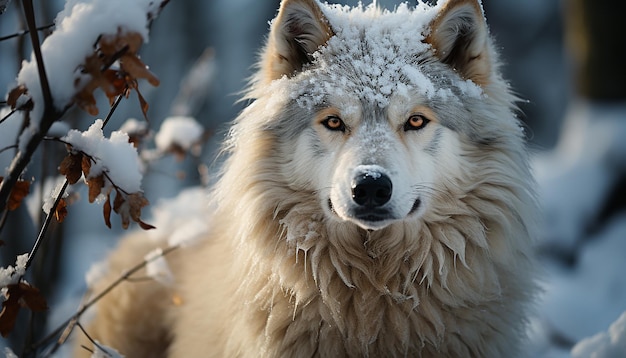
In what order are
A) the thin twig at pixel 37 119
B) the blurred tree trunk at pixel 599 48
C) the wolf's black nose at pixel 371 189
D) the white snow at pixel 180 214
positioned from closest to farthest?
the thin twig at pixel 37 119 → the wolf's black nose at pixel 371 189 → the white snow at pixel 180 214 → the blurred tree trunk at pixel 599 48

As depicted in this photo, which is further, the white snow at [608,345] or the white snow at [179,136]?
the white snow at [179,136]

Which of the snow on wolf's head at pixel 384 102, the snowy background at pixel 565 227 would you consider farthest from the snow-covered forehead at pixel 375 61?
the snowy background at pixel 565 227

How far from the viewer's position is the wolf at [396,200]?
9.57 ft

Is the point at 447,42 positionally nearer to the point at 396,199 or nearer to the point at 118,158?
the point at 396,199

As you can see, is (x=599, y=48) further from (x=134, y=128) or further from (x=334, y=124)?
(x=134, y=128)

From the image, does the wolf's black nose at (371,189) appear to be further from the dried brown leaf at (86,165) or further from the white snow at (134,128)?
the white snow at (134,128)

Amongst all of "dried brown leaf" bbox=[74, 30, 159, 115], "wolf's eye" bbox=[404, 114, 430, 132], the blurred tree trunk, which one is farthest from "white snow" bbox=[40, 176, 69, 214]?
the blurred tree trunk

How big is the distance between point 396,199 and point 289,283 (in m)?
0.70

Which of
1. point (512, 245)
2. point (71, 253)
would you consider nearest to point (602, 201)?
point (512, 245)

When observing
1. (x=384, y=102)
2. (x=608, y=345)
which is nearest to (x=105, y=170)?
(x=384, y=102)

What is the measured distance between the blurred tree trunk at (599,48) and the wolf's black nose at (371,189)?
5151mm

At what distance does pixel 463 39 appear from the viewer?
3.22 m

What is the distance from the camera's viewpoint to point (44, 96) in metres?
1.80

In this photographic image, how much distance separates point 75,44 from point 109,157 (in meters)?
0.44
